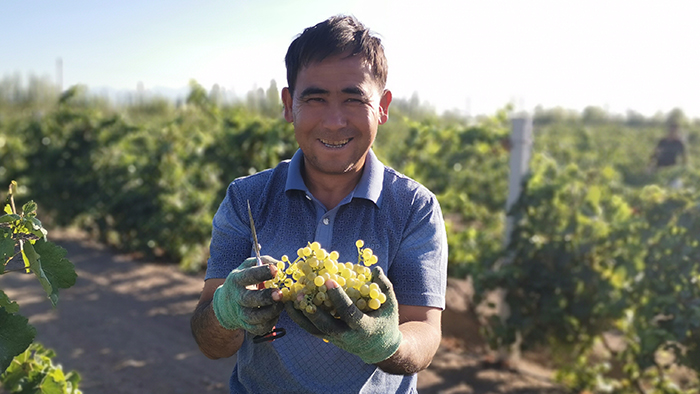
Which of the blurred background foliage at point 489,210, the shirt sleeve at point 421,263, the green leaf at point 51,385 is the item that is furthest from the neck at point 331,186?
the blurred background foliage at point 489,210

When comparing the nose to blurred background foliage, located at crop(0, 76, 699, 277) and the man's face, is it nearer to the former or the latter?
the man's face

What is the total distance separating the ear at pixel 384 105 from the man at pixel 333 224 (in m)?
0.04

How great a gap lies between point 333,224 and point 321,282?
0.46 metres

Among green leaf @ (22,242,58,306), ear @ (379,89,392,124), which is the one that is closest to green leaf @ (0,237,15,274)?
green leaf @ (22,242,58,306)

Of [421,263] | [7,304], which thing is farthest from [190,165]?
[421,263]

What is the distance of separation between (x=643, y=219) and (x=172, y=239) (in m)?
5.26

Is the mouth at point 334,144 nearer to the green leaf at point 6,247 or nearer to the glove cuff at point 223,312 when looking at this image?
the glove cuff at point 223,312

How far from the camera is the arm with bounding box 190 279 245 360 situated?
1588 mm

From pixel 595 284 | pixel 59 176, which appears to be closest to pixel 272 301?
pixel 595 284

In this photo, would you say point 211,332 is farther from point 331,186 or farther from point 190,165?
point 190,165

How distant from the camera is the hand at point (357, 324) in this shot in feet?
4.13

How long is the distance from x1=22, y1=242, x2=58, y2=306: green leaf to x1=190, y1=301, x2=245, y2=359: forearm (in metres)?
0.38

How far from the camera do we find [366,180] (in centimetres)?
173

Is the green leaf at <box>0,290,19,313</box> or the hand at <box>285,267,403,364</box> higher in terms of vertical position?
the hand at <box>285,267,403,364</box>
